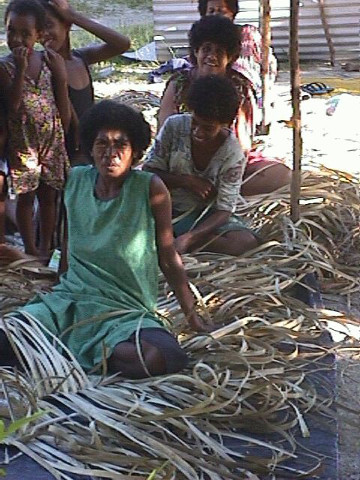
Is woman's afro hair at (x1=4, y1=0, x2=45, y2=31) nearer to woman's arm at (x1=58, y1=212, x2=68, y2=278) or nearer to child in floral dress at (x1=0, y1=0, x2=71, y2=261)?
child in floral dress at (x1=0, y1=0, x2=71, y2=261)

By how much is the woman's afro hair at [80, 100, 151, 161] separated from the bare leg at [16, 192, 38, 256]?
33.7 inches

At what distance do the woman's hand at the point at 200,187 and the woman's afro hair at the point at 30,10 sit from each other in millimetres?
740

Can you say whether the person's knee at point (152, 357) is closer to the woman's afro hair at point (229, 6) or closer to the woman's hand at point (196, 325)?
the woman's hand at point (196, 325)

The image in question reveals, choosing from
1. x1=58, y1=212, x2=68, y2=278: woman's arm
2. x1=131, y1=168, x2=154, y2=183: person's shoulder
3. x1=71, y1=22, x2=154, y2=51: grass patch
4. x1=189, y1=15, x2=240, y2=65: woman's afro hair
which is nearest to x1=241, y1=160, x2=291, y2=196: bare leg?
x1=189, y1=15, x2=240, y2=65: woman's afro hair

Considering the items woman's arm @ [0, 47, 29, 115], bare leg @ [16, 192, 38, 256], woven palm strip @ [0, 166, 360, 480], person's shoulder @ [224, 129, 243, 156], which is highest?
woman's arm @ [0, 47, 29, 115]

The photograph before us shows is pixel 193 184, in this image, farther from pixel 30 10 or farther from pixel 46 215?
pixel 30 10

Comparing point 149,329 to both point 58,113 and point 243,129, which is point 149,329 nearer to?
point 58,113

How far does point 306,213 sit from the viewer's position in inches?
152

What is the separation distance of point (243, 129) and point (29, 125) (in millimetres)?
1090

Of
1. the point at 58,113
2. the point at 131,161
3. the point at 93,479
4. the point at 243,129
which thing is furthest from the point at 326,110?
the point at 93,479

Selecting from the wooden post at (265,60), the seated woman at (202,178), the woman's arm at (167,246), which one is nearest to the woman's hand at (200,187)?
the seated woman at (202,178)

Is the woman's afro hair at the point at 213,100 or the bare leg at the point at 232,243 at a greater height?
the woman's afro hair at the point at 213,100

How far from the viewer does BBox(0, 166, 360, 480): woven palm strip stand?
211cm

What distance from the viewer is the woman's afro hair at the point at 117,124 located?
259cm
